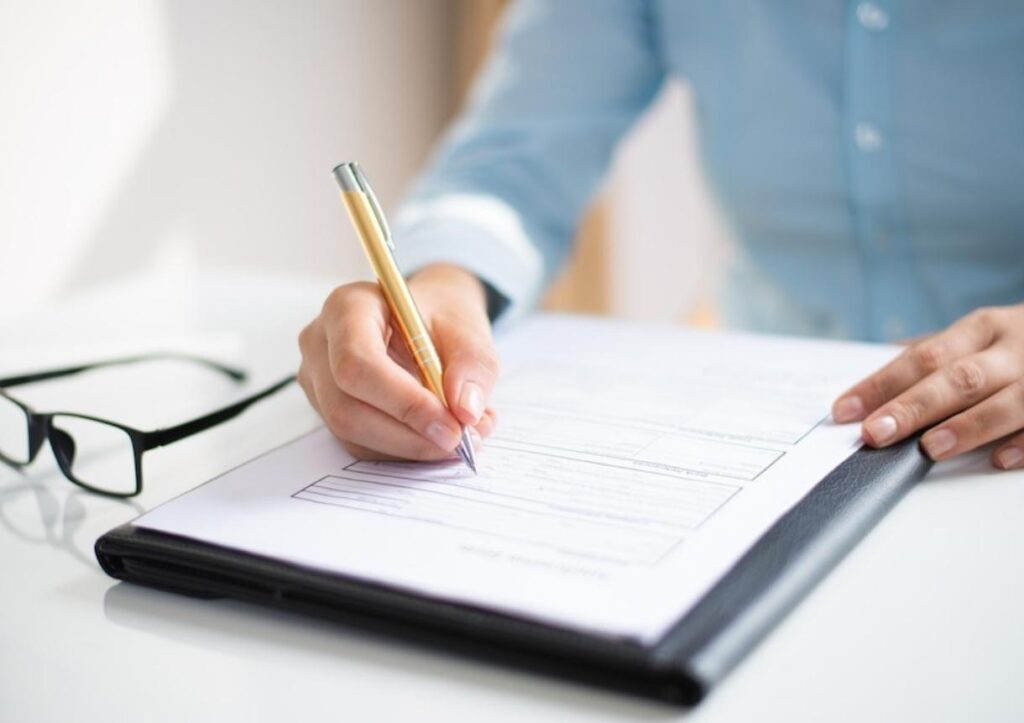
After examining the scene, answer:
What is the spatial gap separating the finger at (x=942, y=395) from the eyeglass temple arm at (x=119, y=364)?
47 centimetres

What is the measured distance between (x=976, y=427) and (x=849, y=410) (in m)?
0.07

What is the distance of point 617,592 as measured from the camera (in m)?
0.41

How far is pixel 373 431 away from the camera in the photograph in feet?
1.85

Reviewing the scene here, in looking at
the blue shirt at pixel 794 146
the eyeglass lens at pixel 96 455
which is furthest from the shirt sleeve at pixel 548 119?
the eyeglass lens at pixel 96 455

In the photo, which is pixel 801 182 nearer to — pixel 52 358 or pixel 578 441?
pixel 578 441

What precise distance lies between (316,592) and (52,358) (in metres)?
0.54

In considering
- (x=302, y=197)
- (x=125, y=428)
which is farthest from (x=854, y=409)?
(x=302, y=197)

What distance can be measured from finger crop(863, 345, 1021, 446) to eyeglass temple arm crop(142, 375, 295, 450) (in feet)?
1.25

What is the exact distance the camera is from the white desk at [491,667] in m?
0.39

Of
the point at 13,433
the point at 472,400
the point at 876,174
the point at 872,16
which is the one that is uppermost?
the point at 872,16

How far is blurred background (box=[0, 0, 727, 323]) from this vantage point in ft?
4.75

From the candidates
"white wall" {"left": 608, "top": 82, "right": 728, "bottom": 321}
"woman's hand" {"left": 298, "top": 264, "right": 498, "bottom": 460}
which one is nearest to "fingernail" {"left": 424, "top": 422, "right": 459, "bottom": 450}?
"woman's hand" {"left": 298, "top": 264, "right": 498, "bottom": 460}

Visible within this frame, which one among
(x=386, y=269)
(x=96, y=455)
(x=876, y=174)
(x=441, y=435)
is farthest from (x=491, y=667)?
(x=876, y=174)

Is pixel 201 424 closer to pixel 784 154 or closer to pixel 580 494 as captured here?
pixel 580 494
